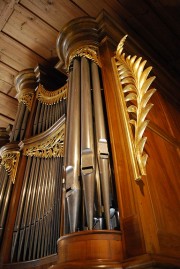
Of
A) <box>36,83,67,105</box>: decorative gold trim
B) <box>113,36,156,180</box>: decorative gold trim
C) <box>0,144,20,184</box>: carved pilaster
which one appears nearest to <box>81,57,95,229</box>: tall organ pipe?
<box>113,36,156,180</box>: decorative gold trim

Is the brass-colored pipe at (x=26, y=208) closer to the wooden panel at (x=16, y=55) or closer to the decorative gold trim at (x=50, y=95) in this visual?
the decorative gold trim at (x=50, y=95)

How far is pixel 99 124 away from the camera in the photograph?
198 cm

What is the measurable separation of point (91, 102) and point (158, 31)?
198 centimetres

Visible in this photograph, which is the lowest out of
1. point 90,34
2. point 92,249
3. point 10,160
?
point 92,249

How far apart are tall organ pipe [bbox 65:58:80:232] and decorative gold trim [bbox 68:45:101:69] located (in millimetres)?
355

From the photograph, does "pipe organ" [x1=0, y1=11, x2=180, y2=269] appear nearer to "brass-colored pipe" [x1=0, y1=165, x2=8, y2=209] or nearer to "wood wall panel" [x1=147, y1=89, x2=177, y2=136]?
"brass-colored pipe" [x1=0, y1=165, x2=8, y2=209]

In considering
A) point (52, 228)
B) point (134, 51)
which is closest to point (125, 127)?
point (52, 228)

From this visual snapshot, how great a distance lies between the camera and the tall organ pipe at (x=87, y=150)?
153cm

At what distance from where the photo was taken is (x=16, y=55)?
12.2 ft

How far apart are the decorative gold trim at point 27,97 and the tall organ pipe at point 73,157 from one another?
1356mm

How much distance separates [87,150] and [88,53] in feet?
4.77

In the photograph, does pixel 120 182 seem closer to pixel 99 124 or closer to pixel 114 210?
pixel 114 210

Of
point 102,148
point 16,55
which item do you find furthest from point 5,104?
point 102,148

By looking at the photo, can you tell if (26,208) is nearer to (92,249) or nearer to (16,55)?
(92,249)
